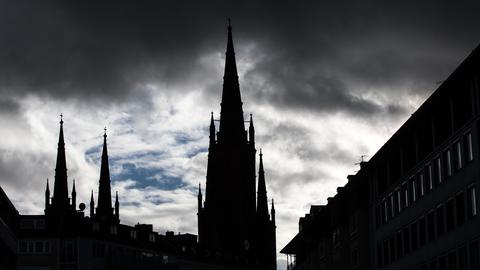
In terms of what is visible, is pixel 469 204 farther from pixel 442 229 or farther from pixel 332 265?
pixel 332 265

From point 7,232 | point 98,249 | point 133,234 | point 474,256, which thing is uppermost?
point 133,234

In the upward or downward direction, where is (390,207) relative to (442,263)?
upward

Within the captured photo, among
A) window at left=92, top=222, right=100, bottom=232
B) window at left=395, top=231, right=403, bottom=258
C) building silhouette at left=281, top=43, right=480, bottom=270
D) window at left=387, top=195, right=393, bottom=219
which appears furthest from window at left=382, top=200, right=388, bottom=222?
window at left=92, top=222, right=100, bottom=232

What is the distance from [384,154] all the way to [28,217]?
8861 centimetres

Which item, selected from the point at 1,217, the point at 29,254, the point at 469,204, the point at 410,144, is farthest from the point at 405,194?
the point at 29,254

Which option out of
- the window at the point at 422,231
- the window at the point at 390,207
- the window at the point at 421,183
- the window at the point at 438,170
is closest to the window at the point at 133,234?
the window at the point at 390,207

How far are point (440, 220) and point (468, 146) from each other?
8.43 metres

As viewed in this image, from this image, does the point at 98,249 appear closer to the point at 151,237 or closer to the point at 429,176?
the point at 151,237

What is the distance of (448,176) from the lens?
73.1m


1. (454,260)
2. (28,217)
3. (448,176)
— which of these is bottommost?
(454,260)

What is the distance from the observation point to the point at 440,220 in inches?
2977

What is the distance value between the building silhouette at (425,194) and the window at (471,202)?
0.06 m

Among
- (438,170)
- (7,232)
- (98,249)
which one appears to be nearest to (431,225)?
(438,170)

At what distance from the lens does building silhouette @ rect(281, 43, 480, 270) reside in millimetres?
68250
